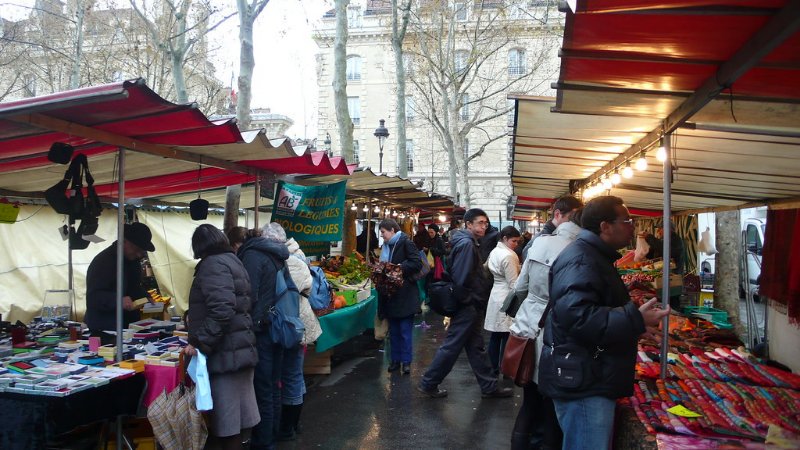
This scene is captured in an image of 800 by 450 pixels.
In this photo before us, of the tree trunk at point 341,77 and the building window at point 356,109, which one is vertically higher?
the building window at point 356,109

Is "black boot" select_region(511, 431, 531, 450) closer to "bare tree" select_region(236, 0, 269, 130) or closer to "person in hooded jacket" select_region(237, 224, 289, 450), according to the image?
"person in hooded jacket" select_region(237, 224, 289, 450)

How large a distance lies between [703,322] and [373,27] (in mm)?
39814

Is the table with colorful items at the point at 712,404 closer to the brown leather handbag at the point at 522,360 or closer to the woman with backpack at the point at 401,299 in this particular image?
the brown leather handbag at the point at 522,360

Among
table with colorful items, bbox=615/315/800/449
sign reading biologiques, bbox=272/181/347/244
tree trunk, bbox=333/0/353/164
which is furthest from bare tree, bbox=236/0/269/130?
table with colorful items, bbox=615/315/800/449

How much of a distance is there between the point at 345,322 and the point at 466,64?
27.2m

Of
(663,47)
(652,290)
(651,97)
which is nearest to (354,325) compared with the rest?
(652,290)

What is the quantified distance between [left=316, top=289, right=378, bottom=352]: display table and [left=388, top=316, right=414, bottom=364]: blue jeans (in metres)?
0.71

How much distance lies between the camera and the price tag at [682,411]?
3.86m

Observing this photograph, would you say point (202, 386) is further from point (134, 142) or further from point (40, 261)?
point (40, 261)

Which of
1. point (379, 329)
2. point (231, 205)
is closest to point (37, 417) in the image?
point (231, 205)

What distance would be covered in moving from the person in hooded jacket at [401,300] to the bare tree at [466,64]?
46.2 ft

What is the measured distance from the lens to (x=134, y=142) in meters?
4.80

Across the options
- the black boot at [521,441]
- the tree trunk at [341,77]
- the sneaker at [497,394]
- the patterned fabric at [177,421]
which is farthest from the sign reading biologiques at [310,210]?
the tree trunk at [341,77]

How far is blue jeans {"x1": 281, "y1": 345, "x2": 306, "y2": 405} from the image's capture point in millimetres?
5648
